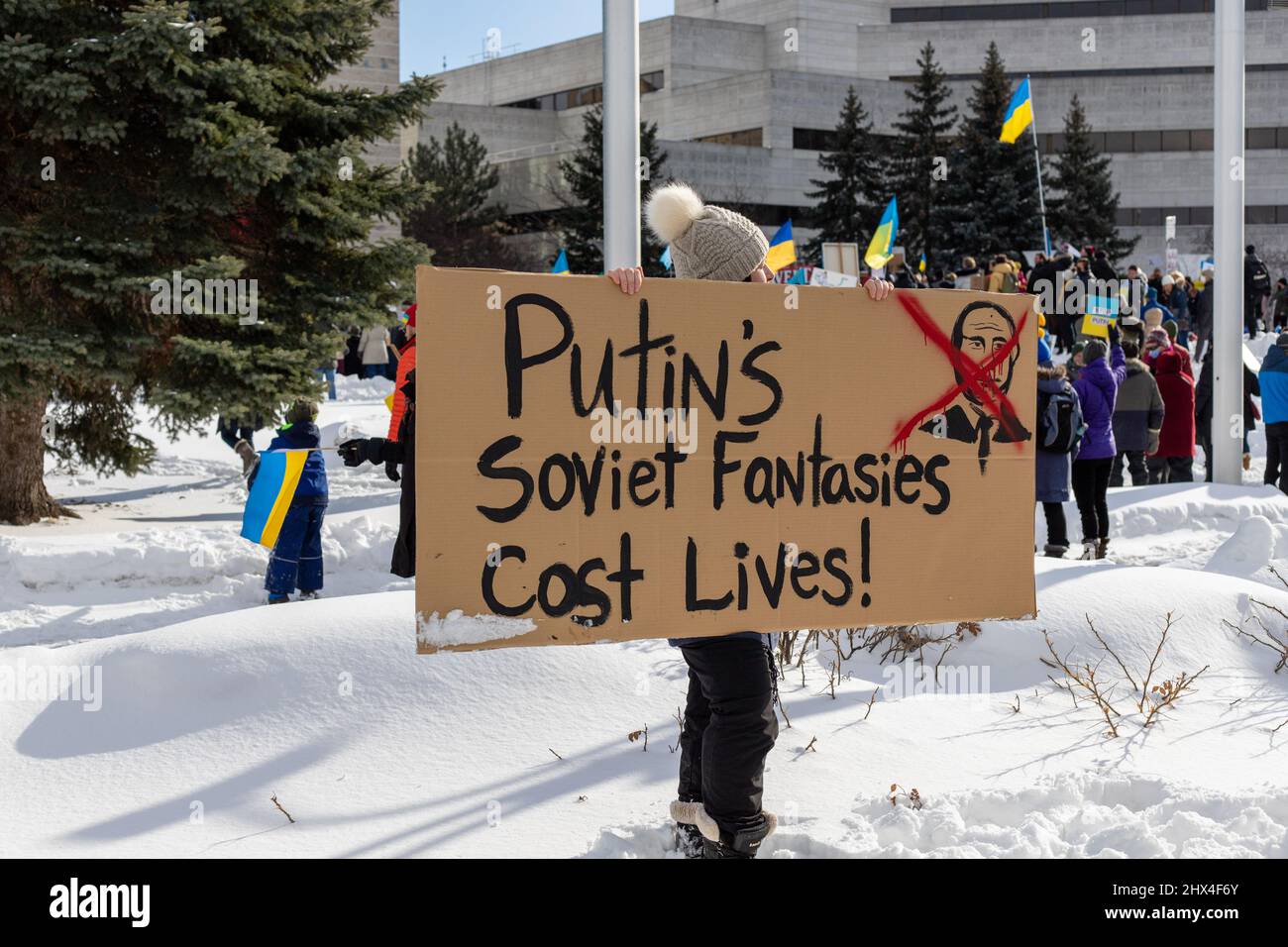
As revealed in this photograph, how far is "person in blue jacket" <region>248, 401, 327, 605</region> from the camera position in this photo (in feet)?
28.3

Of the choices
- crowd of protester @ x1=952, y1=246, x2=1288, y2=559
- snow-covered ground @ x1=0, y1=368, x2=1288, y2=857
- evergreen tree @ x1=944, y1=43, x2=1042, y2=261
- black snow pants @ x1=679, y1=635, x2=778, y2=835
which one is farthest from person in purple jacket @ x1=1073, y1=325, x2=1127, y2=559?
evergreen tree @ x1=944, y1=43, x2=1042, y2=261

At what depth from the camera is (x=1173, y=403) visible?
12.6 m

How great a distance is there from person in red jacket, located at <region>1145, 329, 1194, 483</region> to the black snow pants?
9.89 m

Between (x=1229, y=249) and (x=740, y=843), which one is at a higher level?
(x=1229, y=249)

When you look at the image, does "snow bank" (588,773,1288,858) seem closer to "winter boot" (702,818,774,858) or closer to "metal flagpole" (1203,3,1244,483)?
"winter boot" (702,818,774,858)

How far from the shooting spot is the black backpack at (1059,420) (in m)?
8.88

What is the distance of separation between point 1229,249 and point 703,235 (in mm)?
10959

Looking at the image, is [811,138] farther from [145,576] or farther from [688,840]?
[688,840]

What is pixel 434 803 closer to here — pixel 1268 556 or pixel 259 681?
pixel 259 681

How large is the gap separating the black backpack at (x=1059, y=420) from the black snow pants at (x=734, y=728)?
235 inches

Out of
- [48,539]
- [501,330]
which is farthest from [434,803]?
[48,539]

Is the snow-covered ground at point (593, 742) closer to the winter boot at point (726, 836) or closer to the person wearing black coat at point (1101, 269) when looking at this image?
the winter boot at point (726, 836)

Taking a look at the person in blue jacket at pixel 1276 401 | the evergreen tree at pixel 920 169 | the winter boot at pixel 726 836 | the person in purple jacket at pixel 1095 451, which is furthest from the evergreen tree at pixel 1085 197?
the winter boot at pixel 726 836

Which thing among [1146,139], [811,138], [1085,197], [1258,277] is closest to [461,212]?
[811,138]
